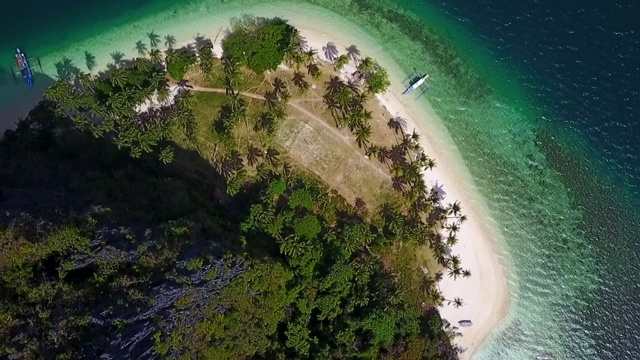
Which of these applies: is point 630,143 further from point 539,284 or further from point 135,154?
point 135,154

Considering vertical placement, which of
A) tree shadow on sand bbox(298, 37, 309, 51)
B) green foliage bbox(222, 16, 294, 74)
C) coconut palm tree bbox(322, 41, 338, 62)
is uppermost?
coconut palm tree bbox(322, 41, 338, 62)

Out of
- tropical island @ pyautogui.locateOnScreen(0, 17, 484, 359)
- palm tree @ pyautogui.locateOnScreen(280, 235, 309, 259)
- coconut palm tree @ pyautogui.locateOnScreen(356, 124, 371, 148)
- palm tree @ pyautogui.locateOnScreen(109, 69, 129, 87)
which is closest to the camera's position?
tropical island @ pyautogui.locateOnScreen(0, 17, 484, 359)

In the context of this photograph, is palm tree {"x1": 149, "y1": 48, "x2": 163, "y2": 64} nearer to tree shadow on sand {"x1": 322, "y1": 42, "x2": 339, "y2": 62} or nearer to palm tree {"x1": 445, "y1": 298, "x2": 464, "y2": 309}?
tree shadow on sand {"x1": 322, "y1": 42, "x2": 339, "y2": 62}

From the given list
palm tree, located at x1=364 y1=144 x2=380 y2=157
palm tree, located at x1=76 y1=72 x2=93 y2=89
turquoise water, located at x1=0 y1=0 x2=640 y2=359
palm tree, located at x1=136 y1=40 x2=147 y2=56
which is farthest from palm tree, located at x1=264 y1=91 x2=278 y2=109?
palm tree, located at x1=76 y1=72 x2=93 y2=89

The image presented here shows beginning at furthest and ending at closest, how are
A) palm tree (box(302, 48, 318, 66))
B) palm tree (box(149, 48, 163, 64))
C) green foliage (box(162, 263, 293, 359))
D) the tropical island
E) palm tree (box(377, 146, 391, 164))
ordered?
palm tree (box(377, 146, 391, 164)) → palm tree (box(302, 48, 318, 66)) → palm tree (box(149, 48, 163, 64)) → green foliage (box(162, 263, 293, 359)) → the tropical island

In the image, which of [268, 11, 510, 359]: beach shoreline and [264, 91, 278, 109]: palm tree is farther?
[268, 11, 510, 359]: beach shoreline

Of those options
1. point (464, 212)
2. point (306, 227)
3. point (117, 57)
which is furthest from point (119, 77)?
point (464, 212)
